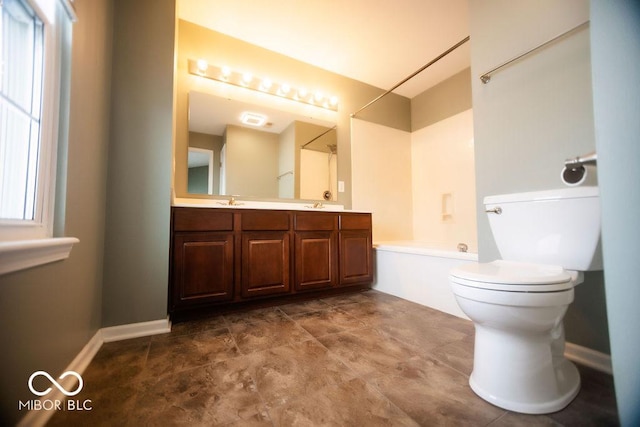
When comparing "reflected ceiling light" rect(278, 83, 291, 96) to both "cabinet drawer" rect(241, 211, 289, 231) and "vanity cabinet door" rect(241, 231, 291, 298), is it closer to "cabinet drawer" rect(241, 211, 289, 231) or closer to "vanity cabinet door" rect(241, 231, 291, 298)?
"cabinet drawer" rect(241, 211, 289, 231)

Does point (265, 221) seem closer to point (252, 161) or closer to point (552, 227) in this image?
point (252, 161)

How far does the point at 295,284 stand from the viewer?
1943mm

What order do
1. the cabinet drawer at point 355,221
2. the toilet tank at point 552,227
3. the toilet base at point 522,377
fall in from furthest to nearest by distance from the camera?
the cabinet drawer at point 355,221
the toilet tank at point 552,227
the toilet base at point 522,377

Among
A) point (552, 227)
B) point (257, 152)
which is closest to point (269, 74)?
point (257, 152)

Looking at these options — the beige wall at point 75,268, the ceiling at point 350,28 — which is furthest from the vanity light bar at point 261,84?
the beige wall at point 75,268

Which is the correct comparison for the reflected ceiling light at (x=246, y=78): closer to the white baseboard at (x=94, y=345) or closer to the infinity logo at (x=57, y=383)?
the white baseboard at (x=94, y=345)

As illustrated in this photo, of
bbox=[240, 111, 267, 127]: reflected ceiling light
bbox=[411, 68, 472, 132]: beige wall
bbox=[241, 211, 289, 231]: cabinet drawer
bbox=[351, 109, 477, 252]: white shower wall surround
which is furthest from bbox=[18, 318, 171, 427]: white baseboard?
bbox=[411, 68, 472, 132]: beige wall

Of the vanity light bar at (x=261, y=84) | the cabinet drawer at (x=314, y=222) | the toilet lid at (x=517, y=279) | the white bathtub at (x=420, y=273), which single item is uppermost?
the vanity light bar at (x=261, y=84)

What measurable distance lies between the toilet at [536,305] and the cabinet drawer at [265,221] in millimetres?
1291

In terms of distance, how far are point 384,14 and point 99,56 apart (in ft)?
6.57

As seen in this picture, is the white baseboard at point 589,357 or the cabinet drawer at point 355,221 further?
the cabinet drawer at point 355,221

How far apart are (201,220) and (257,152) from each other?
0.95 meters

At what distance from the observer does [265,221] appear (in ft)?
6.08

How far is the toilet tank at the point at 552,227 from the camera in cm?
96
